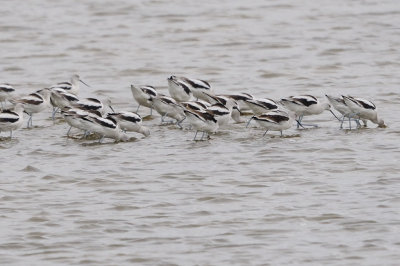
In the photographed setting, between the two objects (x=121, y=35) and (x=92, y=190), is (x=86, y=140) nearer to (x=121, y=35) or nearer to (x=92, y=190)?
(x=92, y=190)

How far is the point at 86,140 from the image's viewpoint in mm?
18250

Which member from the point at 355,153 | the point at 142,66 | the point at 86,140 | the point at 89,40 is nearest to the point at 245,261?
the point at 355,153

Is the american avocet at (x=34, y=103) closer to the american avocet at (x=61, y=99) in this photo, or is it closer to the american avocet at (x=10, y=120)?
the american avocet at (x=61, y=99)

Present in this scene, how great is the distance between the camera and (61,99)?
19.7 m

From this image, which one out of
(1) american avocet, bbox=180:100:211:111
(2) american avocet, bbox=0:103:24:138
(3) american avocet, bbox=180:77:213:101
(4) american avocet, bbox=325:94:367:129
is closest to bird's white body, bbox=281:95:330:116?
(4) american avocet, bbox=325:94:367:129

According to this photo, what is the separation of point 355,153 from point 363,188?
7.13ft

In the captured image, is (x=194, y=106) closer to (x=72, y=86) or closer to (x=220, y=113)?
(x=220, y=113)

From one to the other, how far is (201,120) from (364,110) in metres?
2.79

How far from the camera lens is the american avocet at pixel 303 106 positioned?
1898 cm

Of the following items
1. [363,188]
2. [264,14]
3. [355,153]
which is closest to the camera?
[363,188]

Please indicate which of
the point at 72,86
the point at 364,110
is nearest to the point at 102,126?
the point at 72,86

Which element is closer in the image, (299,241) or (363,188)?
(299,241)

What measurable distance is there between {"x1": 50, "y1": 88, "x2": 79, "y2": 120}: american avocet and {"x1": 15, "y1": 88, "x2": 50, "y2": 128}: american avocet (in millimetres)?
138

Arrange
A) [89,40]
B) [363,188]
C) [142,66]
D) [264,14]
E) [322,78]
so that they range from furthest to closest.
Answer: [264,14] < [89,40] < [142,66] < [322,78] < [363,188]
